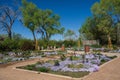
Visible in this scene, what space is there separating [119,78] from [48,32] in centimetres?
3368

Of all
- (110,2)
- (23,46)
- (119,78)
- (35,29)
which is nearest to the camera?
(119,78)

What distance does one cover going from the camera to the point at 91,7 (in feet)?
121

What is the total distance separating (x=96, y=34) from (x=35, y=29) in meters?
15.5

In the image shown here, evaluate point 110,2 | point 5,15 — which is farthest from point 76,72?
point 5,15

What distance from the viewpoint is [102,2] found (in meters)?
32.6

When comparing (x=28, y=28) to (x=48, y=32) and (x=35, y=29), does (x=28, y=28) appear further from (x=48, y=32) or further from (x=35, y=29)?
(x=48, y=32)

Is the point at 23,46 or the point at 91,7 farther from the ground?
the point at 91,7

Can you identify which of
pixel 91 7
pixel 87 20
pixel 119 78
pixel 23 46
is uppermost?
pixel 91 7

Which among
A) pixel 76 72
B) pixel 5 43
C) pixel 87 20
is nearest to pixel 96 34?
pixel 87 20

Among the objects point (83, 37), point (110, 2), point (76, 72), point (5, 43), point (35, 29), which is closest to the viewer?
point (76, 72)

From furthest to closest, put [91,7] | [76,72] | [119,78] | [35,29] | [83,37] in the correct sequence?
[83,37] < [35,29] < [91,7] < [76,72] < [119,78]

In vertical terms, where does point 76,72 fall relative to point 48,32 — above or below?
below

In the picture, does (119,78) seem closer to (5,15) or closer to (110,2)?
(110,2)

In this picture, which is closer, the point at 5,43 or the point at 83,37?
the point at 5,43
